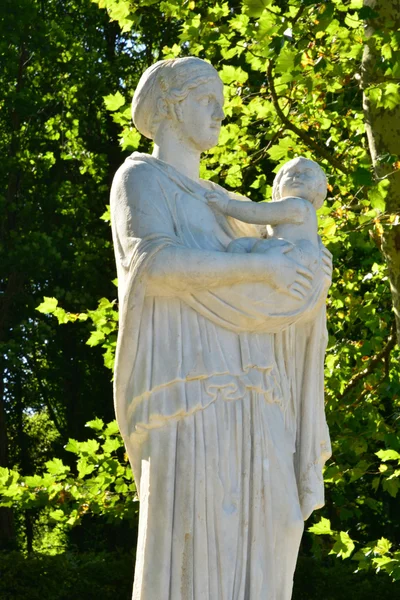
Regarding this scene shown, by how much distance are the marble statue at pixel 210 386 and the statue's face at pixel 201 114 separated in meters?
0.20

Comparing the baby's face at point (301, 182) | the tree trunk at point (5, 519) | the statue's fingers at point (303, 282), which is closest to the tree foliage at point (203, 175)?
the tree trunk at point (5, 519)

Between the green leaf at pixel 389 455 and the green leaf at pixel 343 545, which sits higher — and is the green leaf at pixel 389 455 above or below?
above

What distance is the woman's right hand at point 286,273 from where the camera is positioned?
5078 mm

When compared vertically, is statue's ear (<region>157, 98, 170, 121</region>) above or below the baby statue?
above

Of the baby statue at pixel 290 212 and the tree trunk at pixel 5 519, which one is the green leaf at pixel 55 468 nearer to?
the baby statue at pixel 290 212

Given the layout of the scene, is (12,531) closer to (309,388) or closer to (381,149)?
(381,149)

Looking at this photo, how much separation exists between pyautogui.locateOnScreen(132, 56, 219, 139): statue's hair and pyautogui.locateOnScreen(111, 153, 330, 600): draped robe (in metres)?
0.31

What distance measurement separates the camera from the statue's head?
5379 millimetres

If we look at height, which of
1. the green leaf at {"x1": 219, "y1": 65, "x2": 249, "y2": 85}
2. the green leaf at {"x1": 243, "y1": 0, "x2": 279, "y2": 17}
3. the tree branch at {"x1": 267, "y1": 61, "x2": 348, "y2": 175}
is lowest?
the green leaf at {"x1": 243, "y1": 0, "x2": 279, "y2": 17}

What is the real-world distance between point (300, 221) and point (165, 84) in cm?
78

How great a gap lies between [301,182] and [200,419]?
110 centimetres

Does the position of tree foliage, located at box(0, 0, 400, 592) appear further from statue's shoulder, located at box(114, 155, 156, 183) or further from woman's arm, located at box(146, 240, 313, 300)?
woman's arm, located at box(146, 240, 313, 300)

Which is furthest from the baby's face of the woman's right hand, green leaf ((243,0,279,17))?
green leaf ((243,0,279,17))

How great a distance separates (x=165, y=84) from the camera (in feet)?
17.7
